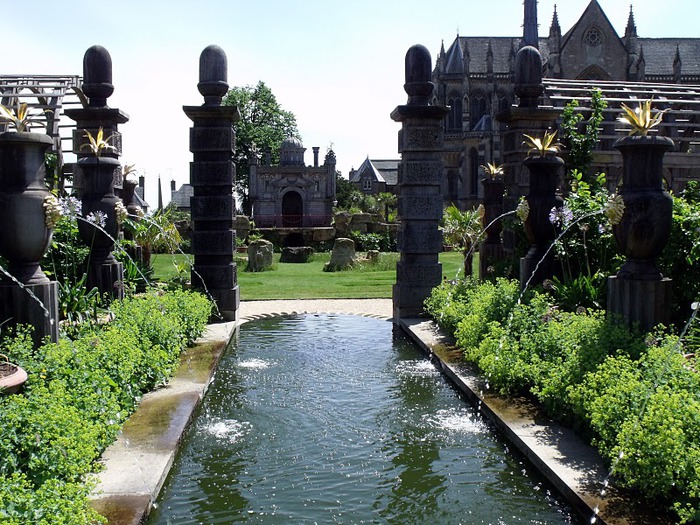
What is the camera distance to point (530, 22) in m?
60.2

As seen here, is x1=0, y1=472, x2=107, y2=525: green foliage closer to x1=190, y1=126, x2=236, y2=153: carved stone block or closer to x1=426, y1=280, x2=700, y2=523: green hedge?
x1=426, y1=280, x2=700, y2=523: green hedge

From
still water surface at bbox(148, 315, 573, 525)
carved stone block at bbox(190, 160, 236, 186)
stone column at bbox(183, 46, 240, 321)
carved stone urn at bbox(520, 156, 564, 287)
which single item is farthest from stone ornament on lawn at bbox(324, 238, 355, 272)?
still water surface at bbox(148, 315, 573, 525)

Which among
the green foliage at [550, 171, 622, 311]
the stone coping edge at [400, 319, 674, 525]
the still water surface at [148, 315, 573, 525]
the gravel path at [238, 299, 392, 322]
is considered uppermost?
the green foliage at [550, 171, 622, 311]

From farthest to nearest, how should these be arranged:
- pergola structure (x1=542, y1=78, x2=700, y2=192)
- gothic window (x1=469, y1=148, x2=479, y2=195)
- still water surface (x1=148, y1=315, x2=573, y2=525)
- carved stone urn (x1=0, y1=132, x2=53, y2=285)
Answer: gothic window (x1=469, y1=148, x2=479, y2=195), pergola structure (x1=542, y1=78, x2=700, y2=192), carved stone urn (x1=0, y1=132, x2=53, y2=285), still water surface (x1=148, y1=315, x2=573, y2=525)

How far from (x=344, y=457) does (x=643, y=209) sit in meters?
3.66

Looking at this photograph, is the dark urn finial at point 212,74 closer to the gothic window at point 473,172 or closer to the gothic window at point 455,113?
the gothic window at point 473,172

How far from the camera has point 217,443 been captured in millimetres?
6078

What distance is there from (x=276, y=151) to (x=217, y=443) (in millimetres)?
62531

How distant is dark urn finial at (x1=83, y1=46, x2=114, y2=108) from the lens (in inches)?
478

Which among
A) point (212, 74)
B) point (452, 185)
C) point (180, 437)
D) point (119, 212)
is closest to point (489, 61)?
point (452, 185)

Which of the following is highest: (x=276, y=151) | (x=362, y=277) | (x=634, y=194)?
(x=276, y=151)

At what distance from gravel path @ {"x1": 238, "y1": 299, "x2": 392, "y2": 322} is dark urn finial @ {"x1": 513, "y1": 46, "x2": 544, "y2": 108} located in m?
5.02

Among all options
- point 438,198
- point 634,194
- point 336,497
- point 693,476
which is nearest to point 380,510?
point 336,497

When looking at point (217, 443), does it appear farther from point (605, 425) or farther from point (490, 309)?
point (490, 309)
